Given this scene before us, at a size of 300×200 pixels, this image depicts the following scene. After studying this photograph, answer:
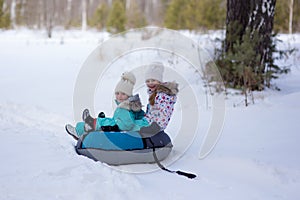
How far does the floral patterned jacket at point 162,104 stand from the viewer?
3.28m

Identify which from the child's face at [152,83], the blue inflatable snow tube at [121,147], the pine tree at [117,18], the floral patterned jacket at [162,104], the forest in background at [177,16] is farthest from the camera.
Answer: the pine tree at [117,18]

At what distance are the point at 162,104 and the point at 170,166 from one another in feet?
1.89

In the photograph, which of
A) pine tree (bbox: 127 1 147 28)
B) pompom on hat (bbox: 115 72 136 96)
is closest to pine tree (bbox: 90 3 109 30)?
pine tree (bbox: 127 1 147 28)

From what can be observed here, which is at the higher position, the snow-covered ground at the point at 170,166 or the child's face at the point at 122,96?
the child's face at the point at 122,96

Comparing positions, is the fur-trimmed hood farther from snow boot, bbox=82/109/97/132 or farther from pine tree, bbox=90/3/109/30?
pine tree, bbox=90/3/109/30

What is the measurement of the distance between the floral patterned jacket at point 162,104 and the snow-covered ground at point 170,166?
450 mm

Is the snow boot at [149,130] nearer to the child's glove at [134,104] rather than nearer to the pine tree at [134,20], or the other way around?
the child's glove at [134,104]

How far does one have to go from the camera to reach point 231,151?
12.0ft

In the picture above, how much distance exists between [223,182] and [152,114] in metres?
0.89

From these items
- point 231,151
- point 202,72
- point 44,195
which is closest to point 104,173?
point 44,195

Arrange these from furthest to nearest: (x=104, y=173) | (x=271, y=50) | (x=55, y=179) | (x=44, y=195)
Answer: (x=271, y=50) → (x=104, y=173) → (x=55, y=179) → (x=44, y=195)

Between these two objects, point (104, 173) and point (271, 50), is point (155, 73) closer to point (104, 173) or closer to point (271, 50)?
point (104, 173)

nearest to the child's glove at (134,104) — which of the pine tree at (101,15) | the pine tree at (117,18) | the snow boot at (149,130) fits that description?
the snow boot at (149,130)

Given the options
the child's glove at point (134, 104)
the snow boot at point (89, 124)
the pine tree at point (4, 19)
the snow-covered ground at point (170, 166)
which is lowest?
the snow-covered ground at point (170, 166)
